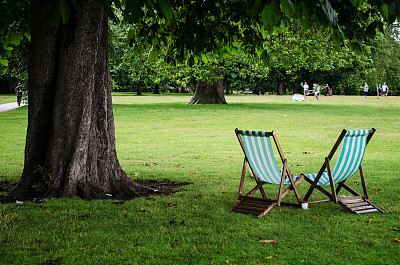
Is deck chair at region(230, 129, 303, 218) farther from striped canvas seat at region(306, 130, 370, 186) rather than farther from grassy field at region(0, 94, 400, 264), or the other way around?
striped canvas seat at region(306, 130, 370, 186)

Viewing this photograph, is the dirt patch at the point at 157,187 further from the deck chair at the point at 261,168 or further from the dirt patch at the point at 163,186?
the deck chair at the point at 261,168

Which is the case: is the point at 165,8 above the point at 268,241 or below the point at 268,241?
above

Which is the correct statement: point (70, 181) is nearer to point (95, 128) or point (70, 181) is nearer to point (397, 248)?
point (95, 128)

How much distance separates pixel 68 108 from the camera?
6.66 metres

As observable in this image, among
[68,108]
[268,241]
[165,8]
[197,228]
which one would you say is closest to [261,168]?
[197,228]

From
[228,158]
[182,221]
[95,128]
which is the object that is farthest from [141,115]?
[182,221]

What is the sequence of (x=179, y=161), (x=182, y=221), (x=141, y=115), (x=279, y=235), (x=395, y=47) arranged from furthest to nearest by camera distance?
(x=395, y=47) → (x=141, y=115) → (x=179, y=161) → (x=182, y=221) → (x=279, y=235)

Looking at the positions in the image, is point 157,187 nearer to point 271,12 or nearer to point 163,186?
point 163,186

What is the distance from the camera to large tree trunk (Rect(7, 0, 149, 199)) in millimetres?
6621

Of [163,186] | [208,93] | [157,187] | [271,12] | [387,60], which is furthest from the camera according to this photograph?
[387,60]

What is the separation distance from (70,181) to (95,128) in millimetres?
857

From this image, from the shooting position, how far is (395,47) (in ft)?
181

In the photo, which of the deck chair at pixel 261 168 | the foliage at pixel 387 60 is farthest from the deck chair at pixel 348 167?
the foliage at pixel 387 60

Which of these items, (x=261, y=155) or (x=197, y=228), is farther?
(x=261, y=155)
